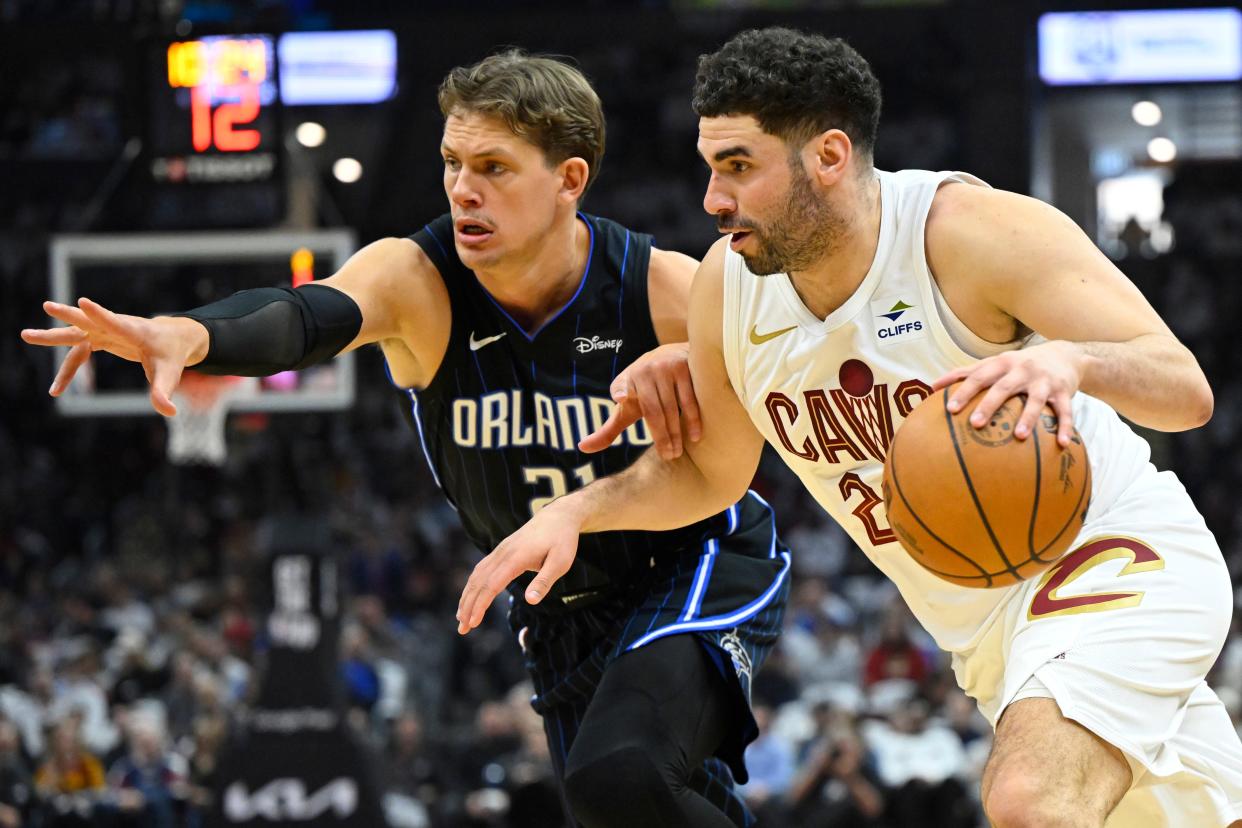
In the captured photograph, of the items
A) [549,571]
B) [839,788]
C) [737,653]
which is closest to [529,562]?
[549,571]

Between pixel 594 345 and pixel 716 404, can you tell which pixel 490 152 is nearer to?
pixel 594 345

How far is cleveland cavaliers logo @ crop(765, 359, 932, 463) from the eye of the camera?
347 centimetres

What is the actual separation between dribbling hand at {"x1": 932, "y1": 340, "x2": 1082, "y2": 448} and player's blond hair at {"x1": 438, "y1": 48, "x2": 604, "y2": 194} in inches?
66.6

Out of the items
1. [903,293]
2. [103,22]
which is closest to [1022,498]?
[903,293]

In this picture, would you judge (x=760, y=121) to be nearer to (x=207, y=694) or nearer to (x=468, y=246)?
(x=468, y=246)

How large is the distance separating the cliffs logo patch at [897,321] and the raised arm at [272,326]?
1.30 metres

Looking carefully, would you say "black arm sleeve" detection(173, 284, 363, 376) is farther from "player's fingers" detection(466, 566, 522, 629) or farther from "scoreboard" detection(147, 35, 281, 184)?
"scoreboard" detection(147, 35, 281, 184)

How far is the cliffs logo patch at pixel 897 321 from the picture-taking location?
3.44m

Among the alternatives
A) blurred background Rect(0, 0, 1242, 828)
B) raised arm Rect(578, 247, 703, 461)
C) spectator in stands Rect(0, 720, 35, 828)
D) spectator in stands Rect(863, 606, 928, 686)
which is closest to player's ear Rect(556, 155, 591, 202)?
raised arm Rect(578, 247, 703, 461)

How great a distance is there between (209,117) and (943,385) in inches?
307

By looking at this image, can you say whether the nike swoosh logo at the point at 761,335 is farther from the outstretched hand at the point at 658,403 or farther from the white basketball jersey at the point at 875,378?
the outstretched hand at the point at 658,403

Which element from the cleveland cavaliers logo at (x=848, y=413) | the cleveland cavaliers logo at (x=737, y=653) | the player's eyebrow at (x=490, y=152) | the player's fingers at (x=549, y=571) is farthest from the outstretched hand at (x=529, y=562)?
the player's eyebrow at (x=490, y=152)

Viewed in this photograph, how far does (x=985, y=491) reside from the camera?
2912mm

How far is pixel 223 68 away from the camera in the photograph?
9.73 metres
